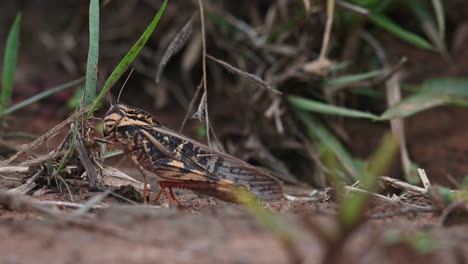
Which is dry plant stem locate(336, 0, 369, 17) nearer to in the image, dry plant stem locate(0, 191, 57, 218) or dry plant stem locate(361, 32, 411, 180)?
dry plant stem locate(361, 32, 411, 180)

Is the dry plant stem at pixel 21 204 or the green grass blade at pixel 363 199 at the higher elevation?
the green grass blade at pixel 363 199

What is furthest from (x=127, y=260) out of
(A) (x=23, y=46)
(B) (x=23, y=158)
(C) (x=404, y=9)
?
(A) (x=23, y=46)

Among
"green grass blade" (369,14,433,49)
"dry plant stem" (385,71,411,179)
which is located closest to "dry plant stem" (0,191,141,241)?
"dry plant stem" (385,71,411,179)

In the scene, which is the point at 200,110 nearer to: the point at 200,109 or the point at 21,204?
the point at 200,109

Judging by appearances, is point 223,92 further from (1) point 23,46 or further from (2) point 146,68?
(1) point 23,46

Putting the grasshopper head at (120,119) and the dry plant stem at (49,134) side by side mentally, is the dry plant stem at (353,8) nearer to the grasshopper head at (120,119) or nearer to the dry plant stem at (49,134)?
the grasshopper head at (120,119)

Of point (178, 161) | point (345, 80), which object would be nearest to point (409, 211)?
point (178, 161)

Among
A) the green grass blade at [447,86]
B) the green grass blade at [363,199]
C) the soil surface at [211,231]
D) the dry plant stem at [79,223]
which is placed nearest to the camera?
the green grass blade at [363,199]

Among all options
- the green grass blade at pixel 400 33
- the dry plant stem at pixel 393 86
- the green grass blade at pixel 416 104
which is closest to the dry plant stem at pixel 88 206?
the dry plant stem at pixel 393 86

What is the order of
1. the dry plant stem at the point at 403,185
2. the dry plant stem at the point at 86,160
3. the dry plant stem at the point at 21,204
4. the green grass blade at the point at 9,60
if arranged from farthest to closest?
1. the green grass blade at the point at 9,60
2. the dry plant stem at the point at 86,160
3. the dry plant stem at the point at 403,185
4. the dry plant stem at the point at 21,204
